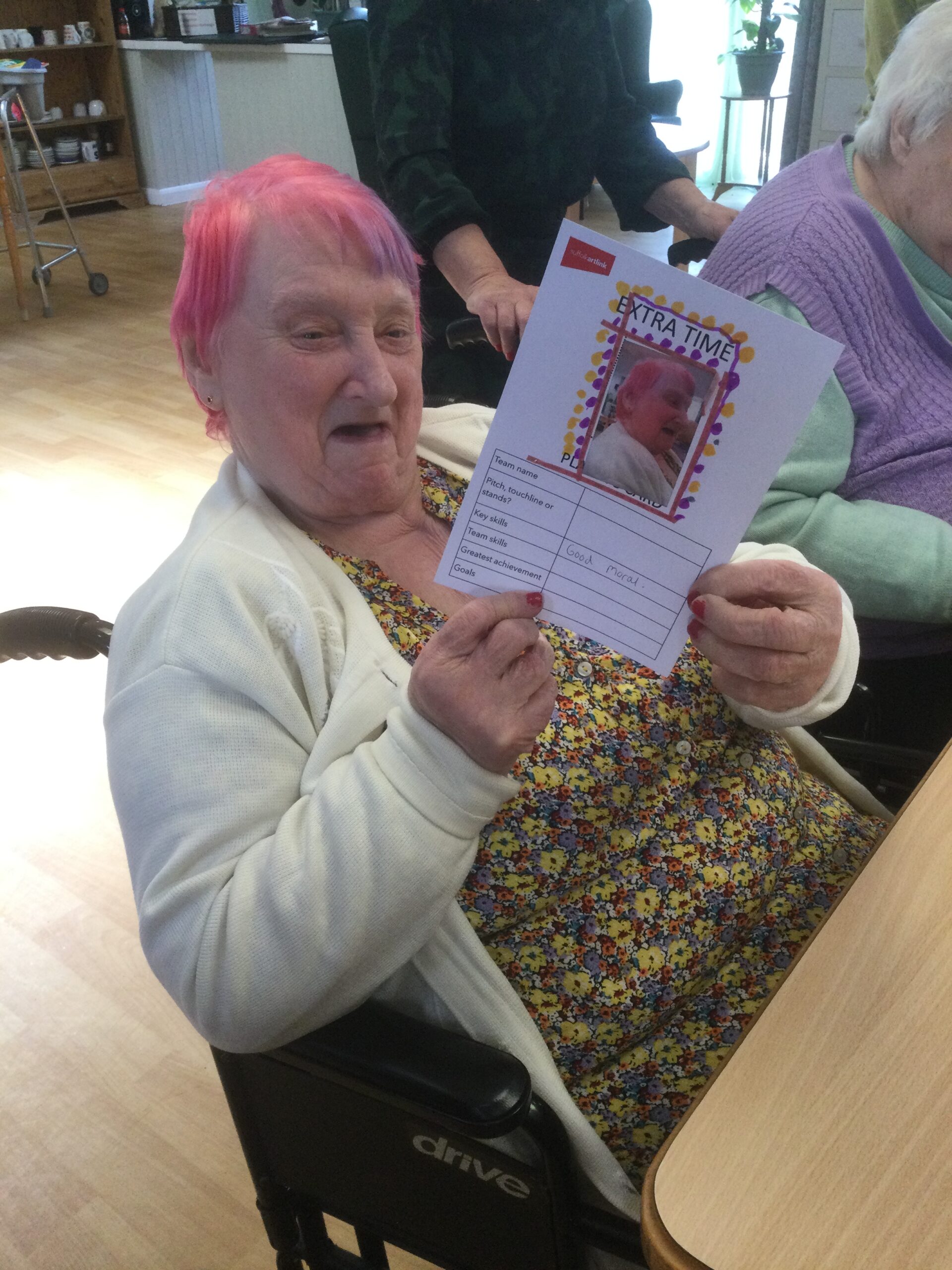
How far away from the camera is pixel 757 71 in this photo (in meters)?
6.59

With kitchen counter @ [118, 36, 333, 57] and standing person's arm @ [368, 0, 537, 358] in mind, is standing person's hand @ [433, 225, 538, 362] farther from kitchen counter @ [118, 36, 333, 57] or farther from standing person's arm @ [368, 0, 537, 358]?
kitchen counter @ [118, 36, 333, 57]

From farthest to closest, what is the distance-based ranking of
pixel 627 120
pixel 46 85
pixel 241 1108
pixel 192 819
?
1. pixel 46 85
2. pixel 627 120
3. pixel 241 1108
4. pixel 192 819

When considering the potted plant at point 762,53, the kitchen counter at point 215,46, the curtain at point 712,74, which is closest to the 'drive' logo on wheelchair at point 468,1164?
the kitchen counter at point 215,46

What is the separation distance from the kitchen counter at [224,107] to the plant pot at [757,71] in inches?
97.3

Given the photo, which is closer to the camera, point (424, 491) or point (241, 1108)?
point (241, 1108)

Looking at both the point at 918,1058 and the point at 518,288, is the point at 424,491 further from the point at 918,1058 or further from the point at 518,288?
the point at 918,1058

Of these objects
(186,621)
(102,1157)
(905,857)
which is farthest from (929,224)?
(102,1157)

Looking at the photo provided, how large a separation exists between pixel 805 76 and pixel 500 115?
263 cm

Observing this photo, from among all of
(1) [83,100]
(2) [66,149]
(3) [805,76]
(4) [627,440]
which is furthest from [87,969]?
(1) [83,100]

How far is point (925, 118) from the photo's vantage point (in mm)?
1301

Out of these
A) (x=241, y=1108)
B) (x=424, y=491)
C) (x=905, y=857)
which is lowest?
(x=241, y=1108)

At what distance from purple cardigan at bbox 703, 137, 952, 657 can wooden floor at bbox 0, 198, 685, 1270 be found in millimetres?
1225

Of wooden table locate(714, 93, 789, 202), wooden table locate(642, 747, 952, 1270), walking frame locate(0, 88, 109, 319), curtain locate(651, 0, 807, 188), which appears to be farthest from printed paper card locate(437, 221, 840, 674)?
curtain locate(651, 0, 807, 188)

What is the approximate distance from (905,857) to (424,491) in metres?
0.59
